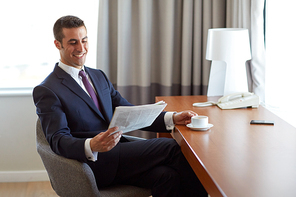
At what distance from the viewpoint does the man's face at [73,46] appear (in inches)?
68.6

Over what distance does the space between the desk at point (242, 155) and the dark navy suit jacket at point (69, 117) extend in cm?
40

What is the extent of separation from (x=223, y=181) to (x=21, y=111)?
7.35 feet

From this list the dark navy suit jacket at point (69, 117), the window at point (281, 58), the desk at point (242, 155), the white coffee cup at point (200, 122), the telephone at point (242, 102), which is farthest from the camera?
the telephone at point (242, 102)

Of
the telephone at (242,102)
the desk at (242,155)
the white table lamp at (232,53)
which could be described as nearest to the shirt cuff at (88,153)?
the desk at (242,155)

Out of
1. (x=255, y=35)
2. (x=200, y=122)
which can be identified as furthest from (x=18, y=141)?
(x=255, y=35)

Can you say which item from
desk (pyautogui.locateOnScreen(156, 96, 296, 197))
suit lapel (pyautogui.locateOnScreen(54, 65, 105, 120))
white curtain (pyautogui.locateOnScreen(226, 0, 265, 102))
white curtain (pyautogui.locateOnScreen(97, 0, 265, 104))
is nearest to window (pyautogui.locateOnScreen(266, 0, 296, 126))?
white curtain (pyautogui.locateOnScreen(226, 0, 265, 102))

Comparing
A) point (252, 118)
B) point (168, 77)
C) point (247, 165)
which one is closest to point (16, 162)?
point (168, 77)

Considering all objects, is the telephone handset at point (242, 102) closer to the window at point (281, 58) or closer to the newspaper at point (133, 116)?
the window at point (281, 58)

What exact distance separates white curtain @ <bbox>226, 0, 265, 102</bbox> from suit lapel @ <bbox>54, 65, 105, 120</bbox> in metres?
1.17

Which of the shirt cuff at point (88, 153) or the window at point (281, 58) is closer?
the shirt cuff at point (88, 153)

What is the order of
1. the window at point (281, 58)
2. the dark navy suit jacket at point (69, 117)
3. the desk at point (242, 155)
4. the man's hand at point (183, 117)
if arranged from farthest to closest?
the window at point (281, 58) → the man's hand at point (183, 117) → the dark navy suit jacket at point (69, 117) → the desk at point (242, 155)

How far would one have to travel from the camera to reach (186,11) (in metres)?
2.62

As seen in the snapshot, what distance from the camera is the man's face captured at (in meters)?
1.74

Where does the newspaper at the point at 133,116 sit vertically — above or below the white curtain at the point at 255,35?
below
